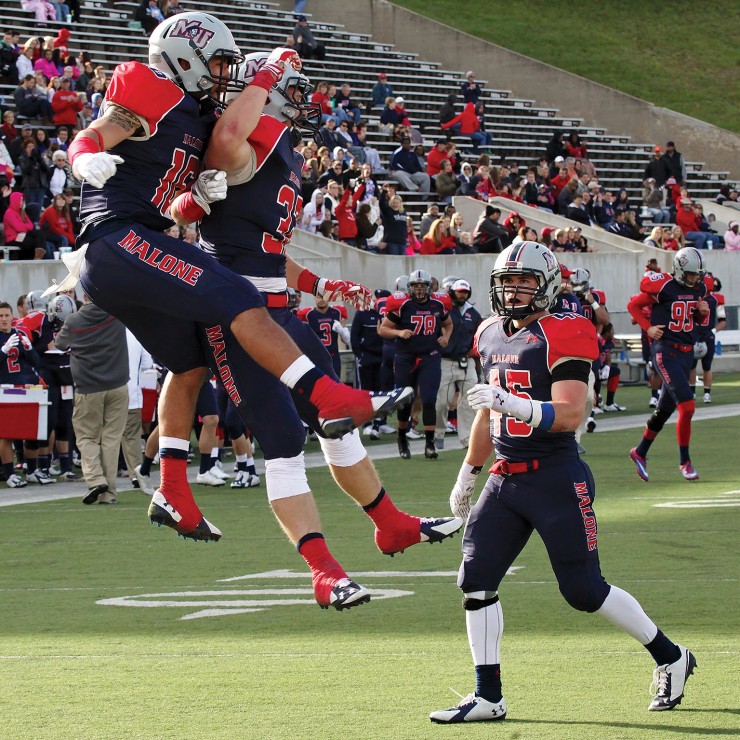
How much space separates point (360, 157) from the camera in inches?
1068

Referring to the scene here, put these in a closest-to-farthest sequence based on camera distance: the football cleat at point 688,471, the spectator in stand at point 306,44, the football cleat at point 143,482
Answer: the football cleat at point 688,471, the football cleat at point 143,482, the spectator in stand at point 306,44

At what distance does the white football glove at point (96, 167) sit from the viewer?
529 cm

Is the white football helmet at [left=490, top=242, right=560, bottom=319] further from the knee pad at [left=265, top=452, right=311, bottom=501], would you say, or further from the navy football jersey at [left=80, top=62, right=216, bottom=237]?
the navy football jersey at [left=80, top=62, right=216, bottom=237]

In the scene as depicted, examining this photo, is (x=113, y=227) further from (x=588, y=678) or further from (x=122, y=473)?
(x=122, y=473)

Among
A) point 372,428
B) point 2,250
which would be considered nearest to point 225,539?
point 372,428

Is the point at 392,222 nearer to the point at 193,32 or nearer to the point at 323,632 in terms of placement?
the point at 323,632

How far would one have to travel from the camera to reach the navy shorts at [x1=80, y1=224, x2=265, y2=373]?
5.51 m

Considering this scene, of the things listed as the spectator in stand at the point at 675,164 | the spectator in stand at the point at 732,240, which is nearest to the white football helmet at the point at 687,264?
the spectator in stand at the point at 732,240

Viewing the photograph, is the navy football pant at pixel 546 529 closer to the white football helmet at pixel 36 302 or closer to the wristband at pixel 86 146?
the wristband at pixel 86 146

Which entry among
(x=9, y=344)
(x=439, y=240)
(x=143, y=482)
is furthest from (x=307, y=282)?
(x=439, y=240)

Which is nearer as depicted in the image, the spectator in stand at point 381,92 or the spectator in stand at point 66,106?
the spectator in stand at point 66,106

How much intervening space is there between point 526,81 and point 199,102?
3559cm

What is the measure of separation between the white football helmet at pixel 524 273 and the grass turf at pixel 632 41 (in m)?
37.5

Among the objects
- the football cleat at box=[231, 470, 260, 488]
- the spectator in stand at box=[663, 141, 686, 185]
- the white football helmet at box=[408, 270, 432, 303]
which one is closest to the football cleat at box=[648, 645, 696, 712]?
the football cleat at box=[231, 470, 260, 488]
